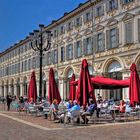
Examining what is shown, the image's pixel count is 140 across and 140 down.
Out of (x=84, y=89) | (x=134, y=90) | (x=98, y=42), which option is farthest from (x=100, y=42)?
(x=84, y=89)

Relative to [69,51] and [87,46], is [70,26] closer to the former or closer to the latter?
[69,51]

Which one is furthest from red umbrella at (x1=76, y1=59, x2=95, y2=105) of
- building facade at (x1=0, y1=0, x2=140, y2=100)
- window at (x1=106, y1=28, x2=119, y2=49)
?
window at (x1=106, y1=28, x2=119, y2=49)

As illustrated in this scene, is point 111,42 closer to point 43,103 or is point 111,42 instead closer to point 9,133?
point 43,103

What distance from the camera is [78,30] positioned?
1679 inches

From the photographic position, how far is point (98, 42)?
37938mm

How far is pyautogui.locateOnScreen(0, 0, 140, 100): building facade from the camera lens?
32406 mm

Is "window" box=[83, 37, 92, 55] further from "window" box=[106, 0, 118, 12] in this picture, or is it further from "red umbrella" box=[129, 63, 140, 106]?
"red umbrella" box=[129, 63, 140, 106]

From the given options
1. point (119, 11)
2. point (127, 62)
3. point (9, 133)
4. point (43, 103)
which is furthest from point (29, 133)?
point (119, 11)

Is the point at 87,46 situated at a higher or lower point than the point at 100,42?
lower

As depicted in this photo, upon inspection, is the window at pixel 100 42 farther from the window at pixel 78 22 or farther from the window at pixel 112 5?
the window at pixel 78 22

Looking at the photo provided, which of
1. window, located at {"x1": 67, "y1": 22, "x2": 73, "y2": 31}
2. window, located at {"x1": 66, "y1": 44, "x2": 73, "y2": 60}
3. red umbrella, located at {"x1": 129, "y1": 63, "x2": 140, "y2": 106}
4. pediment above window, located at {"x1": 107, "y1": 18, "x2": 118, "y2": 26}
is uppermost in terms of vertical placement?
window, located at {"x1": 67, "y1": 22, "x2": 73, "y2": 31}

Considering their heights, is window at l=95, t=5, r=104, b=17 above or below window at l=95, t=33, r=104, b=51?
above

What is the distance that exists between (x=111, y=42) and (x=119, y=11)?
329cm

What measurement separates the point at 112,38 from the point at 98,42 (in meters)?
2.80
